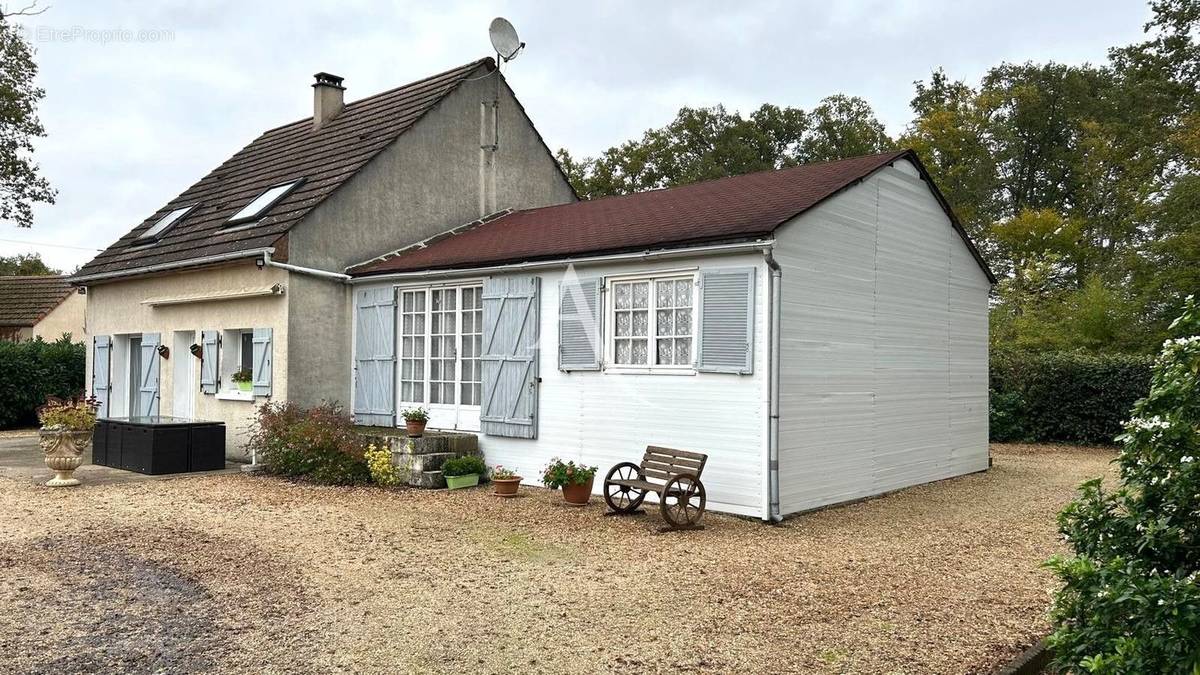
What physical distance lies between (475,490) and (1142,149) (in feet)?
85.3

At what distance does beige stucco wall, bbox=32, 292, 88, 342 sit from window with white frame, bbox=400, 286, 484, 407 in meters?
24.5

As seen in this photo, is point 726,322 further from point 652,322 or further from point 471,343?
point 471,343

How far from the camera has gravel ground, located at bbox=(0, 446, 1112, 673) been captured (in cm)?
511

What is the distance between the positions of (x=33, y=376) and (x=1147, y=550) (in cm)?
2401

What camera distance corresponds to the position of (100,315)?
1758 centimetres

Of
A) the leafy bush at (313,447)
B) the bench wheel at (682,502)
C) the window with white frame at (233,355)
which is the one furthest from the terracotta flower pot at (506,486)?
the window with white frame at (233,355)

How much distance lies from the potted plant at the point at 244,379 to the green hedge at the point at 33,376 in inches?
360

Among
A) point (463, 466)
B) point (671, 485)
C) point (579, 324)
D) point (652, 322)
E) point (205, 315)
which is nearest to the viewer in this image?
point (671, 485)

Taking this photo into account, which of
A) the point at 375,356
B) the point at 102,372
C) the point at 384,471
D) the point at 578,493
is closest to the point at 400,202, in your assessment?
the point at 375,356

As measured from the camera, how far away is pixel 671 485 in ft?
29.2

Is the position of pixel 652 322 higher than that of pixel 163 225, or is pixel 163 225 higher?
Answer: pixel 163 225

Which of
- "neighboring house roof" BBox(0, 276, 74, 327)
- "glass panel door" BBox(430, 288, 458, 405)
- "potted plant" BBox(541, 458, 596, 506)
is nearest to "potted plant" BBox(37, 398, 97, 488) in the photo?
"glass panel door" BBox(430, 288, 458, 405)

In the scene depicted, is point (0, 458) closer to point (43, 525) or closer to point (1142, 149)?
point (43, 525)

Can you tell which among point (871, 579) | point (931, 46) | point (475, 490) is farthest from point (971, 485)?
point (931, 46)
